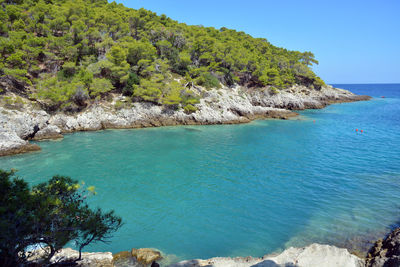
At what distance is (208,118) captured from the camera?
35.6 metres

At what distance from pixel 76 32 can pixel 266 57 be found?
1812 inches

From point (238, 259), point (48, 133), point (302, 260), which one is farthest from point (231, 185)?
point (48, 133)

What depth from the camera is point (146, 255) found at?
8.59 metres

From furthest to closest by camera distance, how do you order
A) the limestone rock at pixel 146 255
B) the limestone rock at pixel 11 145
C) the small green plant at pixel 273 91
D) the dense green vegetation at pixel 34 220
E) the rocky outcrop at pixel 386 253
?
the small green plant at pixel 273 91, the limestone rock at pixel 11 145, the limestone rock at pixel 146 255, the rocky outcrop at pixel 386 253, the dense green vegetation at pixel 34 220

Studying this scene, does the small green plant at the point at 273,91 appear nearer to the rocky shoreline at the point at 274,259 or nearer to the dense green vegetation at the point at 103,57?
the dense green vegetation at the point at 103,57

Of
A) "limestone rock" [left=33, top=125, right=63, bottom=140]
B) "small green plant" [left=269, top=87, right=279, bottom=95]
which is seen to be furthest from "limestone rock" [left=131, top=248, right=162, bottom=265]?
"small green plant" [left=269, top=87, right=279, bottom=95]

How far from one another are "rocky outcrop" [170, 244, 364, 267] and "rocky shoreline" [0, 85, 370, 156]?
2063 cm

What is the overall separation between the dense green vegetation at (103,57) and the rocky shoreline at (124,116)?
5.69 ft

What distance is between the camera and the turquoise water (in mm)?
10047

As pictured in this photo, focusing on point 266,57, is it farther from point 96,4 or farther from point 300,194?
point 300,194

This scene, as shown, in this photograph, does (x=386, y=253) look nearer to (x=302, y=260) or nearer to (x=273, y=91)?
(x=302, y=260)

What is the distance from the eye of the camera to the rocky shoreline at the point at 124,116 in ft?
72.3

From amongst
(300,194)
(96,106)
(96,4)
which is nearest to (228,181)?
(300,194)

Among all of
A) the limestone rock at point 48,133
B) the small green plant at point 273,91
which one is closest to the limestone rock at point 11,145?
the limestone rock at point 48,133
